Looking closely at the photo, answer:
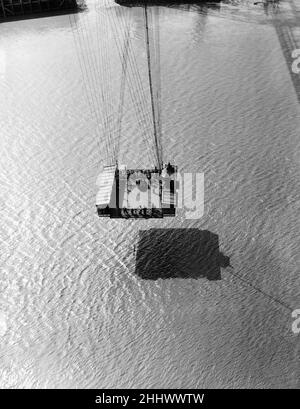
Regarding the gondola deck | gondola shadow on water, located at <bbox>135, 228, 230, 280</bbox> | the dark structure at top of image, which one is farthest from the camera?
the dark structure at top of image

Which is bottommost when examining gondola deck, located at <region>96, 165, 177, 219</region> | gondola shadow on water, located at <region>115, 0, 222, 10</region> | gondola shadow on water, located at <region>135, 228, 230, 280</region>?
gondola shadow on water, located at <region>135, 228, 230, 280</region>

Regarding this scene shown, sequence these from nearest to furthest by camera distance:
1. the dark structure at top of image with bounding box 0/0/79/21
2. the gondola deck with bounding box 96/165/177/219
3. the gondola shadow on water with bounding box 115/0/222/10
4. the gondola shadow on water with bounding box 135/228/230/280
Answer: the gondola deck with bounding box 96/165/177/219
the gondola shadow on water with bounding box 135/228/230/280
the gondola shadow on water with bounding box 115/0/222/10
the dark structure at top of image with bounding box 0/0/79/21

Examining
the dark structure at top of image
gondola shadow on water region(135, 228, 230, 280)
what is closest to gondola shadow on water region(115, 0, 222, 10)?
the dark structure at top of image

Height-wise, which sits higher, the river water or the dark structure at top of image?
the dark structure at top of image

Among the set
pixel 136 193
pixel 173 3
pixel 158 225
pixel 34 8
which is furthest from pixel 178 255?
pixel 34 8

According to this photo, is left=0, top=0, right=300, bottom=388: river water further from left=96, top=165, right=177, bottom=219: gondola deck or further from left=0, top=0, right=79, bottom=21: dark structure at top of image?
left=0, top=0, right=79, bottom=21: dark structure at top of image

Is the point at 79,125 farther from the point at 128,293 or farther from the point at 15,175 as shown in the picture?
the point at 128,293

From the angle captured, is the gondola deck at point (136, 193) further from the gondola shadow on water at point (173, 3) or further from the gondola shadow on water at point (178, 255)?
the gondola shadow on water at point (173, 3)

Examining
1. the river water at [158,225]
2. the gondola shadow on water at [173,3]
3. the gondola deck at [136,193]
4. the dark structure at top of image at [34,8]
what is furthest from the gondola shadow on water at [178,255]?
the dark structure at top of image at [34,8]
